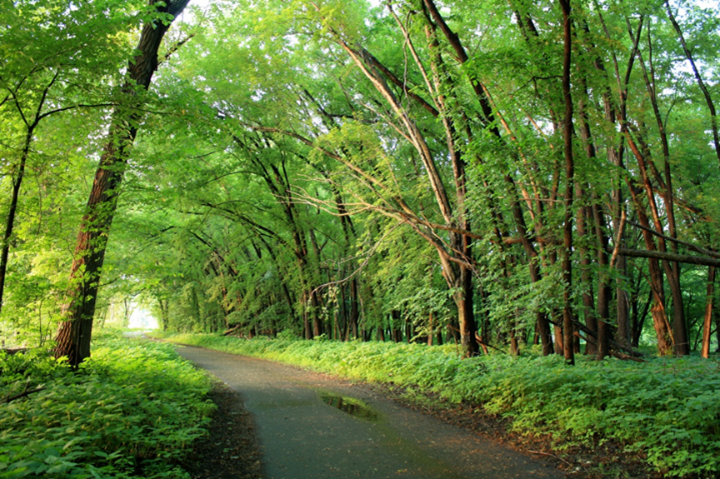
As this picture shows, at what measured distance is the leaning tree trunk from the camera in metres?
5.58

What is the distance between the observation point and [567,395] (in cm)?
490

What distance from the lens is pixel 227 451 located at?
4.48 meters

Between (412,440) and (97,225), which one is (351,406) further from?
(97,225)

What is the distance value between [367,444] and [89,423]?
286 cm

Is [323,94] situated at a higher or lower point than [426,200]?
higher

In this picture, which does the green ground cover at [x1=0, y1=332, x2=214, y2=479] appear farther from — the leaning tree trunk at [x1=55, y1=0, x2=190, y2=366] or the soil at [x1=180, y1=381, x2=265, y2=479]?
the leaning tree trunk at [x1=55, y1=0, x2=190, y2=366]

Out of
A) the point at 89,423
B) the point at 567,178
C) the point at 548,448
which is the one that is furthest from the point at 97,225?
the point at 567,178

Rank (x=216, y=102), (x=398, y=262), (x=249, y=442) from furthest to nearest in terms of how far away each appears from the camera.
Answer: (x=216, y=102)
(x=398, y=262)
(x=249, y=442)

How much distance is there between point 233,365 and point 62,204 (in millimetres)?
8684

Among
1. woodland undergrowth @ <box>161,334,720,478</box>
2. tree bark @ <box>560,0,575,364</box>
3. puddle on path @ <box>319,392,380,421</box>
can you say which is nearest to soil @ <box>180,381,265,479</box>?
puddle on path @ <box>319,392,380,421</box>

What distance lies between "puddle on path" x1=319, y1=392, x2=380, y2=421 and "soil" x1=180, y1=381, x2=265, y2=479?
1.46 meters

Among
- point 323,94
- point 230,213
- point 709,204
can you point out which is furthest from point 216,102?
point 709,204

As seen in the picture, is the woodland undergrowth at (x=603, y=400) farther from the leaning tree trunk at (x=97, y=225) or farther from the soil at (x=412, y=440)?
the leaning tree trunk at (x=97, y=225)

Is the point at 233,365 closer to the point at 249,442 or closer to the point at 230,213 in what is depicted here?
the point at 230,213
